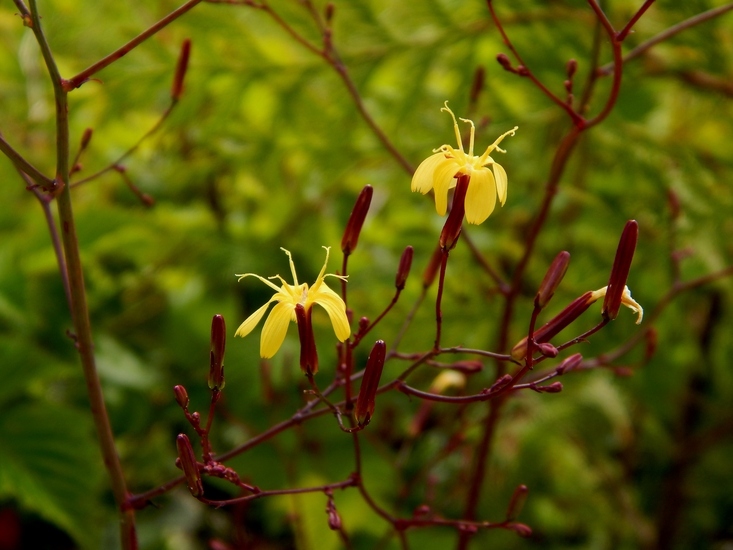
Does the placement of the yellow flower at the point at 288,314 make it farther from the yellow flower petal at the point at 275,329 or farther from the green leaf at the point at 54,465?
the green leaf at the point at 54,465

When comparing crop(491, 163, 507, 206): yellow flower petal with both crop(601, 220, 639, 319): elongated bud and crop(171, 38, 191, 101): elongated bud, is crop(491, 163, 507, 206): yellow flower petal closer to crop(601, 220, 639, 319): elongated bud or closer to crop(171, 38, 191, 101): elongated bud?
crop(601, 220, 639, 319): elongated bud

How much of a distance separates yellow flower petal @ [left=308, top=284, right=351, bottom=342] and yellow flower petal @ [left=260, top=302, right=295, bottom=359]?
14mm

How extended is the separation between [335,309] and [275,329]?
0.10 feet

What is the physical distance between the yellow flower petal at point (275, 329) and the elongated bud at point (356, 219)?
0.08 meters

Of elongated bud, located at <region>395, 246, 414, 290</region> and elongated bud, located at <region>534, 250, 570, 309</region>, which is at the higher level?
elongated bud, located at <region>395, 246, 414, 290</region>

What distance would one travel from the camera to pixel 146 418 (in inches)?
35.8

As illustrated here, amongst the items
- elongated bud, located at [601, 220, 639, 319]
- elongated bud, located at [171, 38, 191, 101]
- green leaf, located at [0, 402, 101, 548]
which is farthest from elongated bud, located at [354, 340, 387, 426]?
green leaf, located at [0, 402, 101, 548]

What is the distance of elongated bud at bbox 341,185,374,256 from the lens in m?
0.41

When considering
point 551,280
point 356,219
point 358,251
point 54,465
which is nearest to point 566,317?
point 551,280

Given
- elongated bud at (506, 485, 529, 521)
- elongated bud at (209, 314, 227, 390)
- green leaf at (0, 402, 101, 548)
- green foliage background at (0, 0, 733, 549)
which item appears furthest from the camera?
green foliage background at (0, 0, 733, 549)

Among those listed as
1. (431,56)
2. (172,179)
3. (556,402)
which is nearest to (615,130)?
→ (431,56)

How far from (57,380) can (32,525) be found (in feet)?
0.64

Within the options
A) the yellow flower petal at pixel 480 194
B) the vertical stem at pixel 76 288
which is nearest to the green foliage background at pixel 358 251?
the vertical stem at pixel 76 288

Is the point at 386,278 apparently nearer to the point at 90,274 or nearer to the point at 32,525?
the point at 90,274
